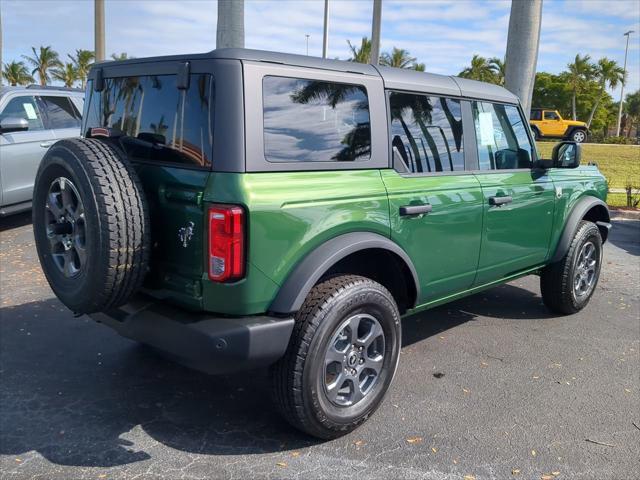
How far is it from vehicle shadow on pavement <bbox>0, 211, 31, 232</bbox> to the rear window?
6.01 meters

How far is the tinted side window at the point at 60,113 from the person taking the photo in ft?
28.5

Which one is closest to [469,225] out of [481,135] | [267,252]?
[481,135]

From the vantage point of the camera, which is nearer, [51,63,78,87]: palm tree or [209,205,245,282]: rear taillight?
[209,205,245,282]: rear taillight

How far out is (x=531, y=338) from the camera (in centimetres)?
480

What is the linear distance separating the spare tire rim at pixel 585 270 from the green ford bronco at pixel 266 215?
1.87 m

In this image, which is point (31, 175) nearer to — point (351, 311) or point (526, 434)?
point (351, 311)

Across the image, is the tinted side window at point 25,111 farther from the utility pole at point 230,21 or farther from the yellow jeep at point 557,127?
the yellow jeep at point 557,127

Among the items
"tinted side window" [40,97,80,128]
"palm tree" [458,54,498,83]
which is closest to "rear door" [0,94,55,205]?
"tinted side window" [40,97,80,128]

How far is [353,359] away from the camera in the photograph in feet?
10.7

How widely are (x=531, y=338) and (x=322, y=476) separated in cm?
258

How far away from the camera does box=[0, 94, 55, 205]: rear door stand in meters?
7.82

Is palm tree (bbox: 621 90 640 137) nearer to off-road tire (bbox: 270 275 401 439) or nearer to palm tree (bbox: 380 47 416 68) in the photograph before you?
palm tree (bbox: 380 47 416 68)

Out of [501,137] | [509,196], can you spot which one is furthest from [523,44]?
[509,196]

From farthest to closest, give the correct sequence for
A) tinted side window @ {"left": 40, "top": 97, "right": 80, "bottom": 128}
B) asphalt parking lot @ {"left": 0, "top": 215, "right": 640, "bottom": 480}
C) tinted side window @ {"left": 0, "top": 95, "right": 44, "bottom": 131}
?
1. tinted side window @ {"left": 40, "top": 97, "right": 80, "bottom": 128}
2. tinted side window @ {"left": 0, "top": 95, "right": 44, "bottom": 131}
3. asphalt parking lot @ {"left": 0, "top": 215, "right": 640, "bottom": 480}
